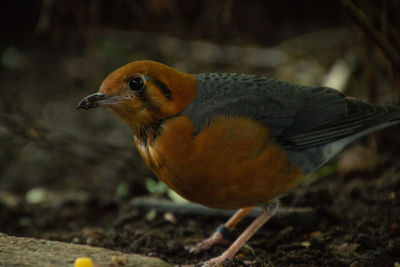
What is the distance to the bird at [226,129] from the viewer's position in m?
4.22

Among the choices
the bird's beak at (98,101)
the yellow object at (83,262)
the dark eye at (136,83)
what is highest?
the dark eye at (136,83)

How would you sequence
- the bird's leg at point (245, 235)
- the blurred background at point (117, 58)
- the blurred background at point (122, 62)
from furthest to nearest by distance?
the blurred background at point (117, 58) → the blurred background at point (122, 62) → the bird's leg at point (245, 235)

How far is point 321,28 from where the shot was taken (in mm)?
10578

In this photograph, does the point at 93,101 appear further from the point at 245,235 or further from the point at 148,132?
the point at 245,235

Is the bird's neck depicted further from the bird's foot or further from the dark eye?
the bird's foot

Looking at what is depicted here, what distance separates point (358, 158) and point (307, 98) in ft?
6.50

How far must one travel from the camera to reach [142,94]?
422 centimetres

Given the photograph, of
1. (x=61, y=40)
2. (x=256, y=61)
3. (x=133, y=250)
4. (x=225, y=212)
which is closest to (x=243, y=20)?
(x=256, y=61)

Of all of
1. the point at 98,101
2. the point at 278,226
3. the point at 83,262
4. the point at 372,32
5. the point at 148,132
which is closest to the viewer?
the point at 83,262

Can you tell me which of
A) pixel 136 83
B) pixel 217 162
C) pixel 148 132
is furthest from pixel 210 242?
pixel 136 83

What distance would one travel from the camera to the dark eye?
13.8ft

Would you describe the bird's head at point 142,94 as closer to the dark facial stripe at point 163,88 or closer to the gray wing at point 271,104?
the dark facial stripe at point 163,88

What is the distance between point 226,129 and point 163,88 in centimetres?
58

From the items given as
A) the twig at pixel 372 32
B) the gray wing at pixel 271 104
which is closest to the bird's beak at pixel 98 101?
the gray wing at pixel 271 104
